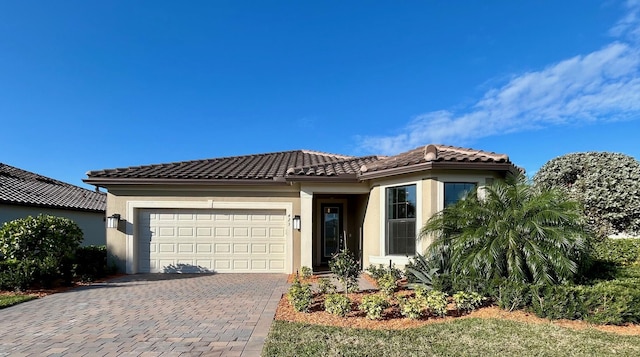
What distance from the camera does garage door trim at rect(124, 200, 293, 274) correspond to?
11.2 m

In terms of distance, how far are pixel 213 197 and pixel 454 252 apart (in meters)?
7.97

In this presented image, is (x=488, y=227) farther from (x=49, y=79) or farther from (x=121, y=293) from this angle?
(x=49, y=79)

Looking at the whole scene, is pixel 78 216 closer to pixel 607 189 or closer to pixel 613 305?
pixel 613 305

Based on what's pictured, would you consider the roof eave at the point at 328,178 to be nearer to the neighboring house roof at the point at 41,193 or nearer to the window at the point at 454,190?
the window at the point at 454,190

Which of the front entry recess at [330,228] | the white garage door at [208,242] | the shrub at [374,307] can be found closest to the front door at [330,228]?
the front entry recess at [330,228]

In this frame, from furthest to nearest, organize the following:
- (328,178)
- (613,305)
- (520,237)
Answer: (328,178) < (520,237) < (613,305)

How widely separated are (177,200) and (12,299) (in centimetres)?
484

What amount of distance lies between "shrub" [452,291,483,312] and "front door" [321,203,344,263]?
755 centimetres

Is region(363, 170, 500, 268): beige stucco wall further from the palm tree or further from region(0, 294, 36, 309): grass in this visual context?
region(0, 294, 36, 309): grass

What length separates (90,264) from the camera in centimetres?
1026

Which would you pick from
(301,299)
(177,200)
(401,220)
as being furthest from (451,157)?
(177,200)

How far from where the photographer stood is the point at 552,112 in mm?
12734

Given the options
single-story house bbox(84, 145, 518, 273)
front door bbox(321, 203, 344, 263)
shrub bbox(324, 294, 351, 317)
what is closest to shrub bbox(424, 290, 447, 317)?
shrub bbox(324, 294, 351, 317)

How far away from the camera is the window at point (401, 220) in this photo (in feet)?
31.1
